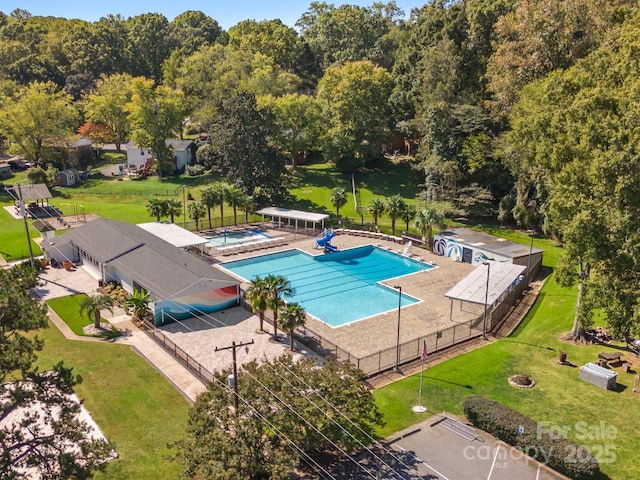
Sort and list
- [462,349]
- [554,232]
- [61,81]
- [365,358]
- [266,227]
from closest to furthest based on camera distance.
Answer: [365,358], [462,349], [554,232], [266,227], [61,81]

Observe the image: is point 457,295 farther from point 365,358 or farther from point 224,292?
point 224,292

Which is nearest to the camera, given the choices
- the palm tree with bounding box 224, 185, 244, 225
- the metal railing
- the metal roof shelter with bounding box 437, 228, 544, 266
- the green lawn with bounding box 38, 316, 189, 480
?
the green lawn with bounding box 38, 316, 189, 480

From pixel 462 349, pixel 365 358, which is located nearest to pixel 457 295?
pixel 462 349

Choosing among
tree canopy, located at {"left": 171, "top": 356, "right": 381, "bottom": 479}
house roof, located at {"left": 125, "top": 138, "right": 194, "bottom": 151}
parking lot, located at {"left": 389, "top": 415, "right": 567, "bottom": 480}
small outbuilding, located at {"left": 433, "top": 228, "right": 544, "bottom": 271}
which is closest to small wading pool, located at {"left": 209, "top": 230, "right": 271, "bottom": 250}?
small outbuilding, located at {"left": 433, "top": 228, "right": 544, "bottom": 271}

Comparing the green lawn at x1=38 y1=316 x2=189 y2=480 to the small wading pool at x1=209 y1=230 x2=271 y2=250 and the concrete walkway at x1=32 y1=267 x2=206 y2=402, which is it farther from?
the small wading pool at x1=209 y1=230 x2=271 y2=250

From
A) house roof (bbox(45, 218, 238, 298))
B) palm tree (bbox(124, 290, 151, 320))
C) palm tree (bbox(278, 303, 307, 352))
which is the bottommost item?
palm tree (bbox(124, 290, 151, 320))

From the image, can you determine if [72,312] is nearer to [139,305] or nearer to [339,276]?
[139,305]
